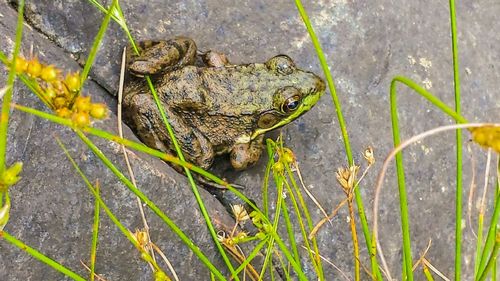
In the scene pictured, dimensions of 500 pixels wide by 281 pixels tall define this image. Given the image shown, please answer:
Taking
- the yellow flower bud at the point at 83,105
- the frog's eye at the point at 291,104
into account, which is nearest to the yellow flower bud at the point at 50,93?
the yellow flower bud at the point at 83,105

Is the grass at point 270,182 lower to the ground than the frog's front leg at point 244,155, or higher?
higher

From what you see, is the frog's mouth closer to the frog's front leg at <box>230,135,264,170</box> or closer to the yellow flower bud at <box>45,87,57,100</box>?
the frog's front leg at <box>230,135,264,170</box>

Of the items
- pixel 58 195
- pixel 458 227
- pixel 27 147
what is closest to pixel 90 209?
pixel 58 195

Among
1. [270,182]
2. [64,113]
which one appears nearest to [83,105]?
[64,113]

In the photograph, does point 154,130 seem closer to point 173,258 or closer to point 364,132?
point 173,258

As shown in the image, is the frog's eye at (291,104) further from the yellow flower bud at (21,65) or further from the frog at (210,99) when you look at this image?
the yellow flower bud at (21,65)

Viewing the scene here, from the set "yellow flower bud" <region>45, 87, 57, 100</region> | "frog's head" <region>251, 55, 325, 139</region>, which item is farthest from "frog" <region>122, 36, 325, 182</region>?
"yellow flower bud" <region>45, 87, 57, 100</region>

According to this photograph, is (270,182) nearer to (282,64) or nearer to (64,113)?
(282,64)
